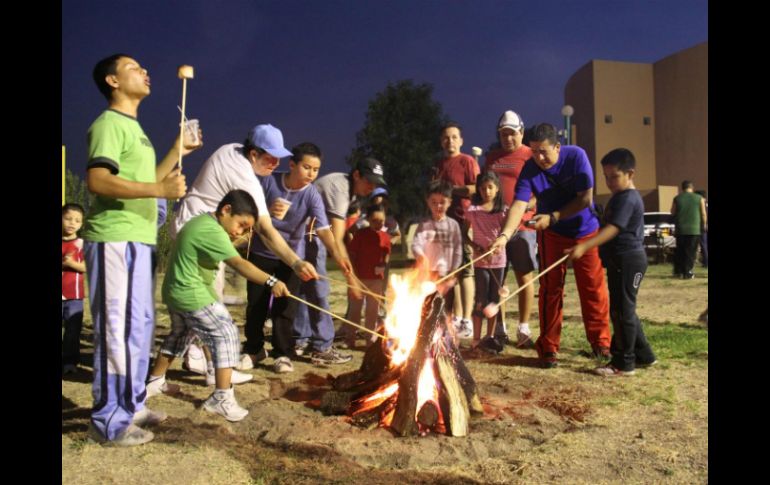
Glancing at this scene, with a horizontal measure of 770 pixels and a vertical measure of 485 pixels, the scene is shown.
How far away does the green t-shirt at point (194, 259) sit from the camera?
4285 millimetres

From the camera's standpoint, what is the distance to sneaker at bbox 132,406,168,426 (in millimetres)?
4062

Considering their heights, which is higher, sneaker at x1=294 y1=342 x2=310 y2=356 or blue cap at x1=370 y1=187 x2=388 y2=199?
blue cap at x1=370 y1=187 x2=388 y2=199

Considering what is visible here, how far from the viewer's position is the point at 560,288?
5.85 meters

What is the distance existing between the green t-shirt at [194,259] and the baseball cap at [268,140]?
1002 mm

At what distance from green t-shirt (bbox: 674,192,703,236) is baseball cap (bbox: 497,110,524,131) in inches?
350

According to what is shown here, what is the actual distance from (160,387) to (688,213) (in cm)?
1270

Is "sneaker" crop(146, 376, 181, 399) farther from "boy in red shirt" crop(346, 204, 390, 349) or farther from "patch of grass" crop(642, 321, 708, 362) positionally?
"patch of grass" crop(642, 321, 708, 362)

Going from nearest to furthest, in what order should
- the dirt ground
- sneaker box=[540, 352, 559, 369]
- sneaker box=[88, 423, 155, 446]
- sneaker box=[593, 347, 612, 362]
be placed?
the dirt ground < sneaker box=[88, 423, 155, 446] < sneaker box=[540, 352, 559, 369] < sneaker box=[593, 347, 612, 362]

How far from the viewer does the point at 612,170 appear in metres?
5.44

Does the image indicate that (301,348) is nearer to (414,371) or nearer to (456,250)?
(456,250)

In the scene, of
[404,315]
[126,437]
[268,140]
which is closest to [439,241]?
[404,315]

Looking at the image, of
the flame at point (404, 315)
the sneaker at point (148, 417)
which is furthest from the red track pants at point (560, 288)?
the sneaker at point (148, 417)

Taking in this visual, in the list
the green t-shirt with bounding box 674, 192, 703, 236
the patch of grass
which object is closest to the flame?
the patch of grass

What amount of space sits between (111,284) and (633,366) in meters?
4.41
